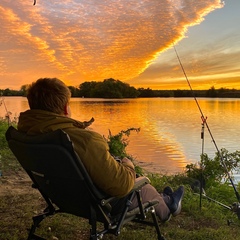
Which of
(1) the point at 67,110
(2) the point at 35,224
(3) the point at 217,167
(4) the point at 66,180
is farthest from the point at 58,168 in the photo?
(3) the point at 217,167

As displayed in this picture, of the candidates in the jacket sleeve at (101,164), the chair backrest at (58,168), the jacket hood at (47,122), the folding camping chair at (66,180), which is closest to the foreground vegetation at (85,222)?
the folding camping chair at (66,180)

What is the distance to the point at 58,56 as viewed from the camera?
9.80m

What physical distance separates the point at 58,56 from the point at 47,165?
7.72m

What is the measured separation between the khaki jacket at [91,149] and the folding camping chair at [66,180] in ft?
0.17

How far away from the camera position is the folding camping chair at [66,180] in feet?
7.39

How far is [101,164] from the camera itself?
234 cm

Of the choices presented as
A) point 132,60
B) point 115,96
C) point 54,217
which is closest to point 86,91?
point 115,96

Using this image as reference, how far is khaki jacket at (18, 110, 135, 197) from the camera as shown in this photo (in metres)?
2.30

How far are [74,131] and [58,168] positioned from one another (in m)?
0.24

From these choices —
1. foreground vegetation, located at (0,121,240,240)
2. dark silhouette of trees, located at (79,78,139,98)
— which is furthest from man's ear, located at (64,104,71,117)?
dark silhouette of trees, located at (79,78,139,98)

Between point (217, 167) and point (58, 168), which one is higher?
point (58, 168)

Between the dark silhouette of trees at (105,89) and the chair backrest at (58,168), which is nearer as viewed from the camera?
the chair backrest at (58,168)

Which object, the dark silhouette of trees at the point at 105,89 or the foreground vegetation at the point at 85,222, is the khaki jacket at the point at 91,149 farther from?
the dark silhouette of trees at the point at 105,89

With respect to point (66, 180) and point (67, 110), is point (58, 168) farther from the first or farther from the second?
point (67, 110)
